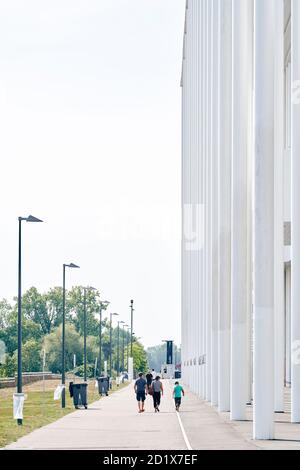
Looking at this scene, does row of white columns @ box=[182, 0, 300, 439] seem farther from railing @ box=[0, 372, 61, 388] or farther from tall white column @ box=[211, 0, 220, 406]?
railing @ box=[0, 372, 61, 388]

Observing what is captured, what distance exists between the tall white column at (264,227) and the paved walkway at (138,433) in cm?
108

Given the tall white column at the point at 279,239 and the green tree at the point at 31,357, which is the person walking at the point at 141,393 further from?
the green tree at the point at 31,357

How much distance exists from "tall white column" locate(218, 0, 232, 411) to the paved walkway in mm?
1622

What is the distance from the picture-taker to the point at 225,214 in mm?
41281

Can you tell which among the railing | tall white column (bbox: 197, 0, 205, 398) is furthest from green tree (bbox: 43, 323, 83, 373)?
tall white column (bbox: 197, 0, 205, 398)

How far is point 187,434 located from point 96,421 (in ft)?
29.7

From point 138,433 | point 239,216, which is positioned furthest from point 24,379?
point 138,433

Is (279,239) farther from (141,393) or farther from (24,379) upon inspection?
(24,379)

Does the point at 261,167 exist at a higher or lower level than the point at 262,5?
lower

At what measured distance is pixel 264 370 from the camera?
1072 inches

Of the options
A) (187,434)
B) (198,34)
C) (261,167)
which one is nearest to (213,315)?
(187,434)

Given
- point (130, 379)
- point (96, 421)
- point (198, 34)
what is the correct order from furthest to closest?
1. point (130, 379)
2. point (198, 34)
3. point (96, 421)

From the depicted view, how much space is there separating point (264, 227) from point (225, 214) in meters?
13.7
